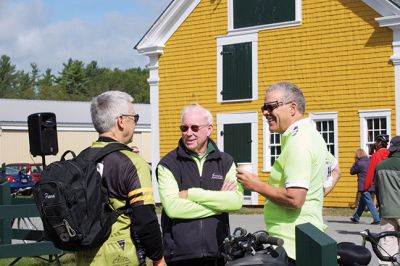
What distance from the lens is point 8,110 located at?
5659 cm

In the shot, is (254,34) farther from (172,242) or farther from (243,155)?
(172,242)

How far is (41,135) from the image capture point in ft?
43.1

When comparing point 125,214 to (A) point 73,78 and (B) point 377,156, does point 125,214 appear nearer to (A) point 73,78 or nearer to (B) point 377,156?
(B) point 377,156

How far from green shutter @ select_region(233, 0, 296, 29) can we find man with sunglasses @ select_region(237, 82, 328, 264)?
64.3 feet

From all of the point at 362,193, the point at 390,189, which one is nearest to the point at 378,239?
the point at 390,189

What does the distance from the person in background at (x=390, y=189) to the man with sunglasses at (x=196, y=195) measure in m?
5.06

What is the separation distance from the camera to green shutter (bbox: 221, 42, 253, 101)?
83.6ft

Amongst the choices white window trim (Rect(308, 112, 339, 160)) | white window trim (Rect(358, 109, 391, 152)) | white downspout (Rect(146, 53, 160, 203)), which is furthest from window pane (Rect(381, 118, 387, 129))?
white downspout (Rect(146, 53, 160, 203))

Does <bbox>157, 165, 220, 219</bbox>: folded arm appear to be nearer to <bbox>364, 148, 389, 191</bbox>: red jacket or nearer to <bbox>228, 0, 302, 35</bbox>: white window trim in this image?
<bbox>364, 148, 389, 191</bbox>: red jacket

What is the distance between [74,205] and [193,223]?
52.6 inches

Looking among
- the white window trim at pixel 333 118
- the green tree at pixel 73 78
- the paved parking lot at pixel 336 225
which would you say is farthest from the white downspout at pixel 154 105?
the green tree at pixel 73 78

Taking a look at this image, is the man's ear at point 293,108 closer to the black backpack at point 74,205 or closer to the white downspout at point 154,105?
the black backpack at point 74,205

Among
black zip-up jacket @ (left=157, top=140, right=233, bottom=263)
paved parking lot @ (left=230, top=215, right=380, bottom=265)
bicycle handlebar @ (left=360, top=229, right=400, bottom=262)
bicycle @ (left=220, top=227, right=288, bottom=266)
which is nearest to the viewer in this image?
bicycle @ (left=220, top=227, right=288, bottom=266)

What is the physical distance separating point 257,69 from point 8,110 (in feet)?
114
